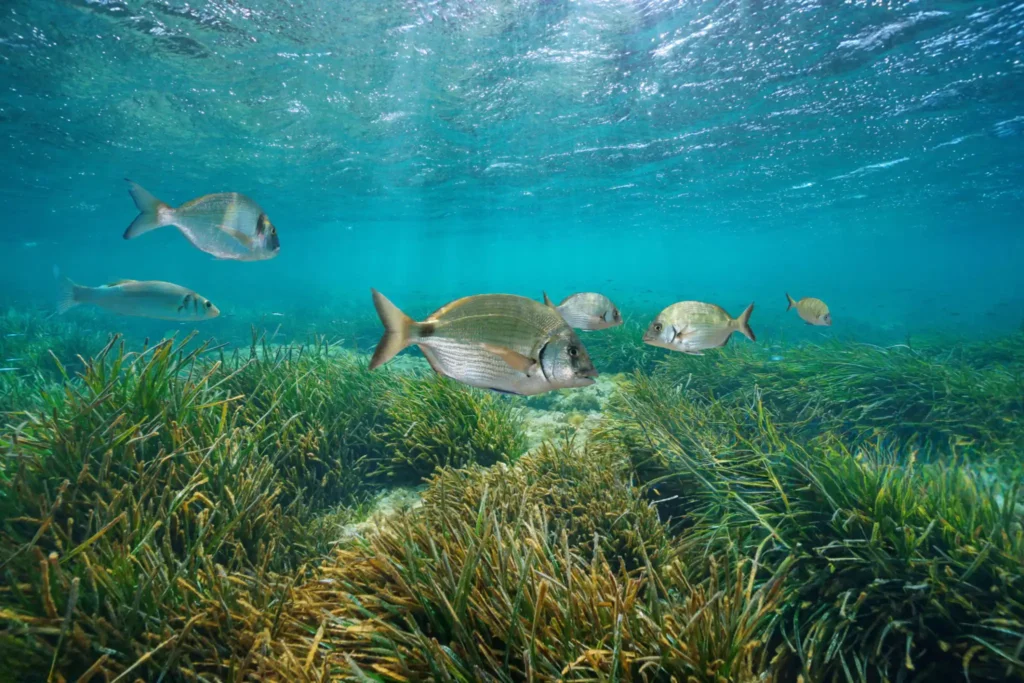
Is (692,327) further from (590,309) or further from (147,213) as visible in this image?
(147,213)

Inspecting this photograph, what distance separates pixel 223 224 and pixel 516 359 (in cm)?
375

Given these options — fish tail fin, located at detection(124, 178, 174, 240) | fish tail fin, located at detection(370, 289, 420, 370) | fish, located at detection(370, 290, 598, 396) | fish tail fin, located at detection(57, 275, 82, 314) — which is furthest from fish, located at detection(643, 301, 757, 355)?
fish tail fin, located at detection(57, 275, 82, 314)

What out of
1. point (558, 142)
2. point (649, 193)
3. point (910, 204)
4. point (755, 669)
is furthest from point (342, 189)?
point (910, 204)

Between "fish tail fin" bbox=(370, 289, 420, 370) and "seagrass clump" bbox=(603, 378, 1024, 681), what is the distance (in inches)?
94.6

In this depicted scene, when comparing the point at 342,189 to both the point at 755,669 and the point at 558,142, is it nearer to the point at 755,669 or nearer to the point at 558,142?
the point at 558,142

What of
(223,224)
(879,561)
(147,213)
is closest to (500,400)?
(223,224)

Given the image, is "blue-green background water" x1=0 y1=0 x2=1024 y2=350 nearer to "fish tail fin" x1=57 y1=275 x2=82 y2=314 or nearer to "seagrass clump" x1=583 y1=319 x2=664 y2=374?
"seagrass clump" x1=583 y1=319 x2=664 y2=374

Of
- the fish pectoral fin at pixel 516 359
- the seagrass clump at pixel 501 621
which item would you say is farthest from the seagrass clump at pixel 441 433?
the fish pectoral fin at pixel 516 359

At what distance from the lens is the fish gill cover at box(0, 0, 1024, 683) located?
222 cm

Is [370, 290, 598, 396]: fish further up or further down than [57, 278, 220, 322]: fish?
further down

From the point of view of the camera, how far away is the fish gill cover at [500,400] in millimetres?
2217

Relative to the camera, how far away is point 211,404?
12.6 feet

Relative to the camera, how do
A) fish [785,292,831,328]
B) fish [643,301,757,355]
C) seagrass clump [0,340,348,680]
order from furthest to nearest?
fish [785,292,831,328]
fish [643,301,757,355]
seagrass clump [0,340,348,680]

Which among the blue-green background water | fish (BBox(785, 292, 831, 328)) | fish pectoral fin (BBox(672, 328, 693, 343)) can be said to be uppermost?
the blue-green background water
